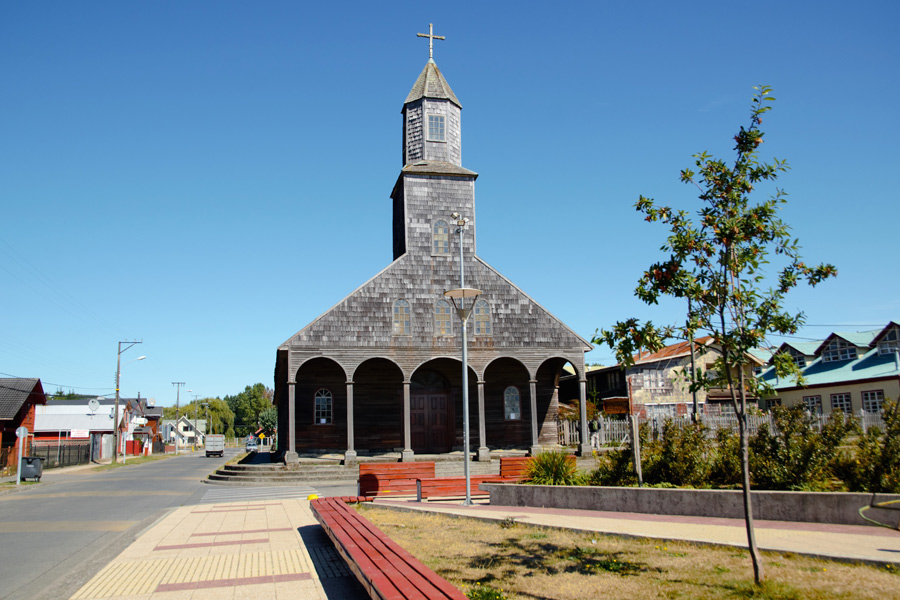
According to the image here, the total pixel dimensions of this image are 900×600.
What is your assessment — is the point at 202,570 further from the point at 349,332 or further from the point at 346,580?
the point at 349,332

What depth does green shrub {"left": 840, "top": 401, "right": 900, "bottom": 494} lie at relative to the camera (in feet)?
32.9

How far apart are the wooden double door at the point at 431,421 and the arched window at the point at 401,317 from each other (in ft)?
11.2

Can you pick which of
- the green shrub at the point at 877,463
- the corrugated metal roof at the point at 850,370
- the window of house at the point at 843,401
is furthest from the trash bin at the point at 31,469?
the window of house at the point at 843,401

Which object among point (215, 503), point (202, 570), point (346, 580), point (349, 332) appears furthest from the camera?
point (349, 332)

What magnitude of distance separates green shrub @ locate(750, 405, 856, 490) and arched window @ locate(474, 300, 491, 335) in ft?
55.3

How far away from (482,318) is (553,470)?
46.9 ft

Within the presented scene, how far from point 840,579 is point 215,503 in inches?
603

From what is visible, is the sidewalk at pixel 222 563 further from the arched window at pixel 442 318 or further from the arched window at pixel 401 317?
the arched window at pixel 442 318

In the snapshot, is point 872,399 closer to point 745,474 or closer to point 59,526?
point 745,474

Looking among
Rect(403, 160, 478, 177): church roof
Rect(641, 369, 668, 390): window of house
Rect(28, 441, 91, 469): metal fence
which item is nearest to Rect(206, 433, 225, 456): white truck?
Rect(28, 441, 91, 469): metal fence

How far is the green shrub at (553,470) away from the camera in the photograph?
1409 centimetres

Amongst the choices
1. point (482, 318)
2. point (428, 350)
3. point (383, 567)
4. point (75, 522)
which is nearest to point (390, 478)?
point (75, 522)

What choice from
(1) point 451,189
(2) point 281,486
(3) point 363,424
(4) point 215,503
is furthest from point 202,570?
(1) point 451,189

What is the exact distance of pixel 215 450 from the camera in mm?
64625
